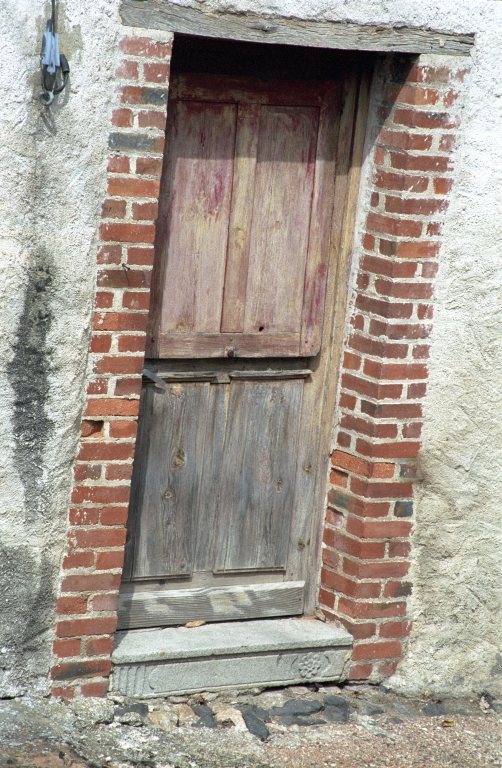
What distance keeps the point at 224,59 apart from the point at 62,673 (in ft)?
8.05

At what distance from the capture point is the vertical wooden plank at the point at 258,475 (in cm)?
424

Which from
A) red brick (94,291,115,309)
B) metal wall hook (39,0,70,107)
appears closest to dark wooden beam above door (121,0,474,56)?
metal wall hook (39,0,70,107)

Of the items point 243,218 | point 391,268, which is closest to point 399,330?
point 391,268

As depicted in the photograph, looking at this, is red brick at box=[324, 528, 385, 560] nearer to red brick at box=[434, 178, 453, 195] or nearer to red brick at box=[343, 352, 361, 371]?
red brick at box=[343, 352, 361, 371]

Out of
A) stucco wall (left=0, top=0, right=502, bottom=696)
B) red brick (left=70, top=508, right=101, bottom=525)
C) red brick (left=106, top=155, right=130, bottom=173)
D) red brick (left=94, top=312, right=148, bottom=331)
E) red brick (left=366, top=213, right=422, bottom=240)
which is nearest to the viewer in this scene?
stucco wall (left=0, top=0, right=502, bottom=696)

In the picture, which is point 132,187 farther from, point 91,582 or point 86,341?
point 91,582

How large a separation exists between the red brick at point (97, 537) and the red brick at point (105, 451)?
0.13 meters

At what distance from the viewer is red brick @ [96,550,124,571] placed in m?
3.83

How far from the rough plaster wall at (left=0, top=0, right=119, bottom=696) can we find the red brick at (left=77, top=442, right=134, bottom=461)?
0.18 feet

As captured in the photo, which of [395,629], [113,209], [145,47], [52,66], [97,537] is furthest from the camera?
[395,629]

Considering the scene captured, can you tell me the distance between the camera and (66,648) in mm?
3844

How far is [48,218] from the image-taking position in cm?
349

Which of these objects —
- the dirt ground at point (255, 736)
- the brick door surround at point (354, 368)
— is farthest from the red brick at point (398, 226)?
A: the dirt ground at point (255, 736)

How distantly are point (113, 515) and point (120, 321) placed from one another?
0.75 metres
